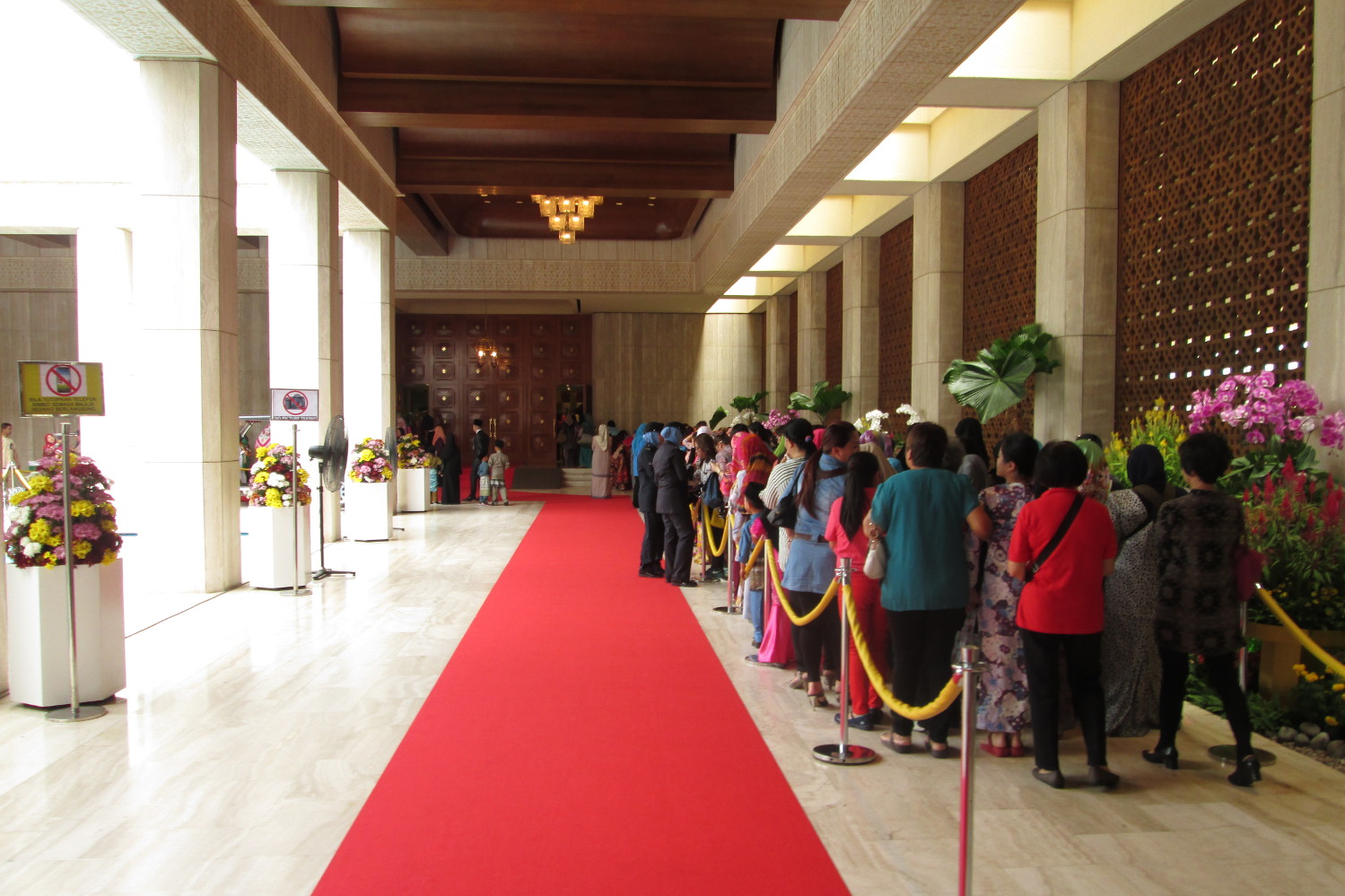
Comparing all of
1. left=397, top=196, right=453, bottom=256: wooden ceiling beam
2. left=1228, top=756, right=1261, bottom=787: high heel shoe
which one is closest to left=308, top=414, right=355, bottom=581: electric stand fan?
left=1228, top=756, right=1261, bottom=787: high heel shoe

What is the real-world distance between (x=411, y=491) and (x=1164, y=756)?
13.1 m

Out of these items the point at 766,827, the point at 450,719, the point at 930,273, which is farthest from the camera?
the point at 930,273

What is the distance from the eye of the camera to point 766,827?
11.7 ft

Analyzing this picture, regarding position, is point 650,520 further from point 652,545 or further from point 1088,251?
point 1088,251

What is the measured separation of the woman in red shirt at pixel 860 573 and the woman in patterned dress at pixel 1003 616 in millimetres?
526

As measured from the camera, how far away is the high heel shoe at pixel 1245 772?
4.01 m

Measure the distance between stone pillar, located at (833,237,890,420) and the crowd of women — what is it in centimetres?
1005

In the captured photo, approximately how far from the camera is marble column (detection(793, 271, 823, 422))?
18453 mm

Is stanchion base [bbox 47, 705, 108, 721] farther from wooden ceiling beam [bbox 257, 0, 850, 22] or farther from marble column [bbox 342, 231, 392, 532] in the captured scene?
marble column [bbox 342, 231, 392, 532]

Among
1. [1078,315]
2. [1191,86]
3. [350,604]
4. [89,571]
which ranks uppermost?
[1191,86]

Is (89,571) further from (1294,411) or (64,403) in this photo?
(1294,411)

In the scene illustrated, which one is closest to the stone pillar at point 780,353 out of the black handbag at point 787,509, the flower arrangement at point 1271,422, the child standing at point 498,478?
the child standing at point 498,478

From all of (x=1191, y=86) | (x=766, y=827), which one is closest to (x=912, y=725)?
(x=766, y=827)

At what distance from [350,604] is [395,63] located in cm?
683
